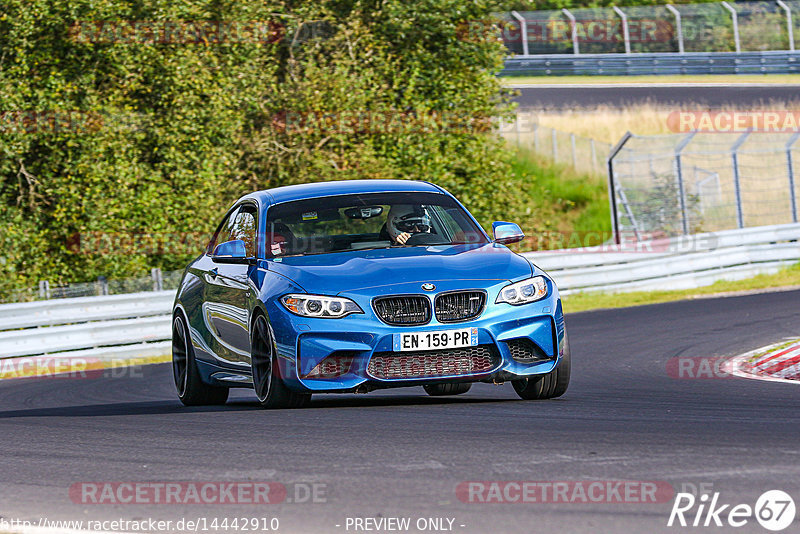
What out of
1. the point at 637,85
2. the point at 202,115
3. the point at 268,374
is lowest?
the point at 637,85

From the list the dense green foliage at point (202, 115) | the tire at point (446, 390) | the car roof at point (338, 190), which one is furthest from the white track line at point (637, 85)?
the car roof at point (338, 190)

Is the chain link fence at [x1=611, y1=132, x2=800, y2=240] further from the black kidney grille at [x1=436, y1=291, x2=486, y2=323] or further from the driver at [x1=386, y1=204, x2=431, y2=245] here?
the black kidney grille at [x1=436, y1=291, x2=486, y2=323]

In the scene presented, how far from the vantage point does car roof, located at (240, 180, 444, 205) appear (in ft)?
33.4

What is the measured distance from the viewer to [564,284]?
22844mm

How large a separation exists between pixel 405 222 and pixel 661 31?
4414 centimetres

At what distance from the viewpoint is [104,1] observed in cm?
2431

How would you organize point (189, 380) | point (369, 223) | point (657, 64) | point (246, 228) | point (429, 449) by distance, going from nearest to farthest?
point (429, 449) < point (369, 223) < point (246, 228) < point (189, 380) < point (657, 64)

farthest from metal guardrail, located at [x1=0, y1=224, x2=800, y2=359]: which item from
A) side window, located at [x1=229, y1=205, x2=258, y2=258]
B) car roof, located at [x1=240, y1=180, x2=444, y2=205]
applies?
car roof, located at [x1=240, y1=180, x2=444, y2=205]

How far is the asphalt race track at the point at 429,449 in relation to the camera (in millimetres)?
5543

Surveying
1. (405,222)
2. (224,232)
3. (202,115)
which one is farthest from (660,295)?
(405,222)

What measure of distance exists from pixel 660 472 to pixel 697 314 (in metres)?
12.8

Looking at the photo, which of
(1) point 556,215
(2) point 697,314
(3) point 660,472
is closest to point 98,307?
(2) point 697,314

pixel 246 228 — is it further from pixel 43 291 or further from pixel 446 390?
pixel 43 291

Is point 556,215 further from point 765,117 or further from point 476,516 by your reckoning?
point 476,516
